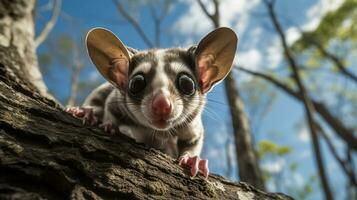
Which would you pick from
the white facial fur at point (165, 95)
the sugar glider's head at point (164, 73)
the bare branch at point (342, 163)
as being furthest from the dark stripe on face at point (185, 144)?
the bare branch at point (342, 163)

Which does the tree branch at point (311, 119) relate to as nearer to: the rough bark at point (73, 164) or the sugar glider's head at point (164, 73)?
the sugar glider's head at point (164, 73)

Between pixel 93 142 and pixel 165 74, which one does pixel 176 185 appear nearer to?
pixel 93 142

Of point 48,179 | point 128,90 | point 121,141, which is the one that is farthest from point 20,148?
point 128,90

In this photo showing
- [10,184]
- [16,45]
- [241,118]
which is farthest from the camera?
[241,118]

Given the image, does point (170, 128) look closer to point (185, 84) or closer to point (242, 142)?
point (185, 84)

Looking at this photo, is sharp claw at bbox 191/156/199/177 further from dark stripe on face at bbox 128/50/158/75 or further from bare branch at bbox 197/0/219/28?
bare branch at bbox 197/0/219/28

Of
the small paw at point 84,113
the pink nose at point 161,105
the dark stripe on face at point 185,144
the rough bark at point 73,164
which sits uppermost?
the dark stripe on face at point 185,144
